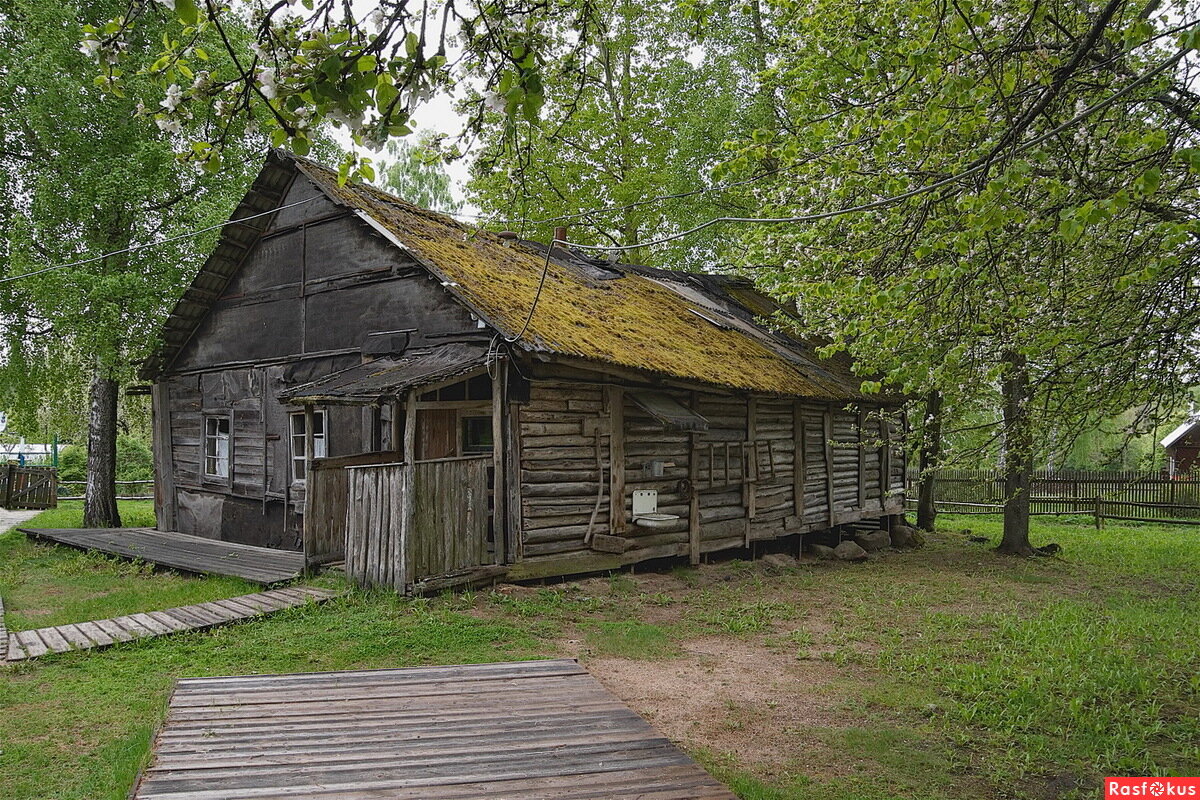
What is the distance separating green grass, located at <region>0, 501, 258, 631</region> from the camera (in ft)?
32.2

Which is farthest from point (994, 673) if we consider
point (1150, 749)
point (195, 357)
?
point (195, 357)

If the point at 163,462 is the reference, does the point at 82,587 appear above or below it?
below

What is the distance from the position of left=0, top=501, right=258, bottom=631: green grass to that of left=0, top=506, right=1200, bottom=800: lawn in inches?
2.6

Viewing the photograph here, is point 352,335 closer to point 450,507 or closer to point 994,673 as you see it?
point 450,507

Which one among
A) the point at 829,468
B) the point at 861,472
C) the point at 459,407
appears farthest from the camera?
the point at 861,472

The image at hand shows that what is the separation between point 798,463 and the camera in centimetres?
1596

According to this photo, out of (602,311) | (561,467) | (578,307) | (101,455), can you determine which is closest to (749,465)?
(602,311)

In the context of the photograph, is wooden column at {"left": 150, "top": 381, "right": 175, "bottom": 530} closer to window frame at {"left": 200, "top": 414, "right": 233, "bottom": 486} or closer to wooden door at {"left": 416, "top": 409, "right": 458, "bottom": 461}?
window frame at {"left": 200, "top": 414, "right": 233, "bottom": 486}

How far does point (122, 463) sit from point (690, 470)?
25.3 meters

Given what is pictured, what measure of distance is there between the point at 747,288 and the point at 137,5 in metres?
20.4

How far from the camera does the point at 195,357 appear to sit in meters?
16.2

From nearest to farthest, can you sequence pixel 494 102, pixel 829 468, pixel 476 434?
pixel 494 102, pixel 476 434, pixel 829 468

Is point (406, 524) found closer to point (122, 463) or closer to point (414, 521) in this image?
point (414, 521)

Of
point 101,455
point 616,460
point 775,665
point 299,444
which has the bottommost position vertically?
point 775,665
